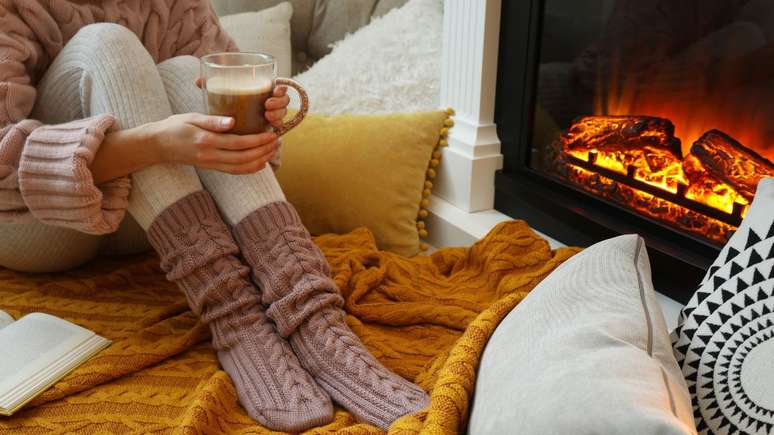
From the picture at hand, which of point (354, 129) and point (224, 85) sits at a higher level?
point (224, 85)

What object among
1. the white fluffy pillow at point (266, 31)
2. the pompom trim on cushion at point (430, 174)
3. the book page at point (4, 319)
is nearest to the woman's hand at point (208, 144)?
the book page at point (4, 319)

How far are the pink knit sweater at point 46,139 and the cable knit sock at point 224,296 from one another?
10 centimetres

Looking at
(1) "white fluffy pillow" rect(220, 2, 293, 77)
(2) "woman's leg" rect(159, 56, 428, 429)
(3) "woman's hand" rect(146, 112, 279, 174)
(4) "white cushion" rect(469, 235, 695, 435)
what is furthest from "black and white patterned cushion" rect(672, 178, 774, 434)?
(1) "white fluffy pillow" rect(220, 2, 293, 77)

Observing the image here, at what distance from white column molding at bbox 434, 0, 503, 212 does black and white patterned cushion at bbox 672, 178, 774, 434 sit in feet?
2.95

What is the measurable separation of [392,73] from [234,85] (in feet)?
2.63

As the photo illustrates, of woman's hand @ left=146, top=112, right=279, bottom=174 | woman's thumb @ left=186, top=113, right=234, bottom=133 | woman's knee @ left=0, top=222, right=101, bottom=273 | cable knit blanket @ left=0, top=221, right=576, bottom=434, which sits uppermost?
woman's thumb @ left=186, top=113, right=234, bottom=133

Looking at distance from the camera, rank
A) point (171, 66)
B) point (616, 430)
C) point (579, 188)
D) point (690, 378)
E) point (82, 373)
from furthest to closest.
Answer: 1. point (579, 188)
2. point (171, 66)
3. point (82, 373)
4. point (690, 378)
5. point (616, 430)

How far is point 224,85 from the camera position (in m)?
1.03

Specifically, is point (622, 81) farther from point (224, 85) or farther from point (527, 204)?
point (224, 85)

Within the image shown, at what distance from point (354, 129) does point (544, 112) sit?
40 centimetres

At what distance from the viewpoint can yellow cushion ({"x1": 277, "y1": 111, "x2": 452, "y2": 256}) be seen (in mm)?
1596

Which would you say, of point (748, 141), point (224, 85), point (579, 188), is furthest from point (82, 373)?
point (748, 141)

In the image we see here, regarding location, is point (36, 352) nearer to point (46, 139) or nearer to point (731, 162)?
point (46, 139)

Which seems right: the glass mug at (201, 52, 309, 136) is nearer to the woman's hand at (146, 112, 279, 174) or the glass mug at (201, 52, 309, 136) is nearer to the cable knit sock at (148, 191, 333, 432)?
the woman's hand at (146, 112, 279, 174)
